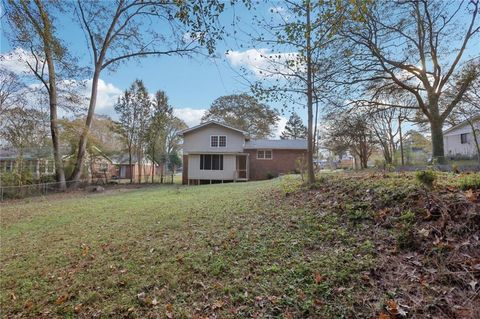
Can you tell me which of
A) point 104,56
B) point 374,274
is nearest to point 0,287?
point 374,274

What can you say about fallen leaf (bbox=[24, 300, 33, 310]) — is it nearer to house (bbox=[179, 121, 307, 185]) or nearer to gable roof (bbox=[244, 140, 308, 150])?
house (bbox=[179, 121, 307, 185])

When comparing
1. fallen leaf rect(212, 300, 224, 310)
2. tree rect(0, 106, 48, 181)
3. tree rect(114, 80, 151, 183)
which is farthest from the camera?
tree rect(114, 80, 151, 183)

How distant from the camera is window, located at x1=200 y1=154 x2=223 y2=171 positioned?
2334 cm

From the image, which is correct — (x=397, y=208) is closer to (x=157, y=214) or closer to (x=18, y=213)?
(x=157, y=214)

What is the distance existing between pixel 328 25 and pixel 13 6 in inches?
199

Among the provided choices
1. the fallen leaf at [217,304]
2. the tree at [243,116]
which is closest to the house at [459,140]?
the tree at [243,116]

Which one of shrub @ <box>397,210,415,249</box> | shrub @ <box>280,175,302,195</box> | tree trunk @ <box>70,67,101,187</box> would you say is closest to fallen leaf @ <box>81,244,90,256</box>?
shrub @ <box>397,210,415,249</box>

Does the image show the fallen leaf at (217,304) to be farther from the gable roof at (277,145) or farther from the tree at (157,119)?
the tree at (157,119)

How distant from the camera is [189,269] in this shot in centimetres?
353

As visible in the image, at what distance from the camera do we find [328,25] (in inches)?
187

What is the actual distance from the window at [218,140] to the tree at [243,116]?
1281cm

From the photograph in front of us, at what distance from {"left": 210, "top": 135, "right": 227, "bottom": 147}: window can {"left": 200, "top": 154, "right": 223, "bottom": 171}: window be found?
3.24ft

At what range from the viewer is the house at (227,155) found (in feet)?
76.3

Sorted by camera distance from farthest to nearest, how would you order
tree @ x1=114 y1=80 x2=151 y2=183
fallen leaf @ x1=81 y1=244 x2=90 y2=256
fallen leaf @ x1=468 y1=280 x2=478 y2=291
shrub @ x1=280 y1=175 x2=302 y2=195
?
tree @ x1=114 y1=80 x2=151 y2=183, shrub @ x1=280 y1=175 x2=302 y2=195, fallen leaf @ x1=81 y1=244 x2=90 y2=256, fallen leaf @ x1=468 y1=280 x2=478 y2=291
